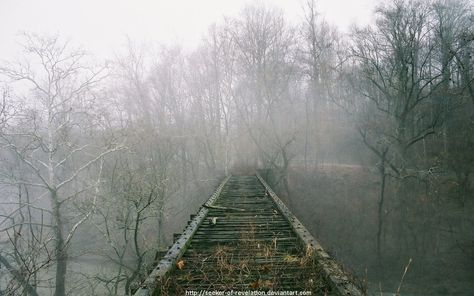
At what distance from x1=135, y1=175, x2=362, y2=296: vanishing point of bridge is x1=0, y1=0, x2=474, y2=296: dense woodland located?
10.8ft

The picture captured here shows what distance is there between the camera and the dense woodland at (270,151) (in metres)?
15.1

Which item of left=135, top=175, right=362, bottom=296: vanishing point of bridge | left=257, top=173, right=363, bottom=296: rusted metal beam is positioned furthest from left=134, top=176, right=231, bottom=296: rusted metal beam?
left=257, top=173, right=363, bottom=296: rusted metal beam

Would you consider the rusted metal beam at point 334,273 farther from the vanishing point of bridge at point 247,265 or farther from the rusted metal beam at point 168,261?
the rusted metal beam at point 168,261

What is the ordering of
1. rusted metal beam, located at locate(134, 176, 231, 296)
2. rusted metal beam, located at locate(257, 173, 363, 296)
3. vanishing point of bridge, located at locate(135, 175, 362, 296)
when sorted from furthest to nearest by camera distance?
vanishing point of bridge, located at locate(135, 175, 362, 296), rusted metal beam, located at locate(134, 176, 231, 296), rusted metal beam, located at locate(257, 173, 363, 296)

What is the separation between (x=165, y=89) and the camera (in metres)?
32.9

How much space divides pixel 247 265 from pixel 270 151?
29090 mm

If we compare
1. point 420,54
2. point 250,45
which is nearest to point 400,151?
point 420,54

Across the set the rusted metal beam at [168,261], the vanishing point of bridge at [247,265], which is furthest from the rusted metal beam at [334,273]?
the rusted metal beam at [168,261]

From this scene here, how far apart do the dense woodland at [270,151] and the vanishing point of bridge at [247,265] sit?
3285mm

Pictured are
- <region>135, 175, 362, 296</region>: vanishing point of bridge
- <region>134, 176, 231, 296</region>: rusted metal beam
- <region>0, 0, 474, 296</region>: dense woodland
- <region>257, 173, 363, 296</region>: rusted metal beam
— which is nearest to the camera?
<region>257, 173, 363, 296</region>: rusted metal beam

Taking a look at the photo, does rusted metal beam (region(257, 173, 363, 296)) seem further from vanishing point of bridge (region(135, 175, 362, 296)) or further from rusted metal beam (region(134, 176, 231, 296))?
rusted metal beam (region(134, 176, 231, 296))

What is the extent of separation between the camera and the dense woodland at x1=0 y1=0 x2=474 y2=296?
15.1 meters

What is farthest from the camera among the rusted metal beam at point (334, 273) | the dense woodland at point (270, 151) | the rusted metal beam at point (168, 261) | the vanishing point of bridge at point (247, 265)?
the dense woodland at point (270, 151)

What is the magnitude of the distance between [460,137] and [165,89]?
985 inches
